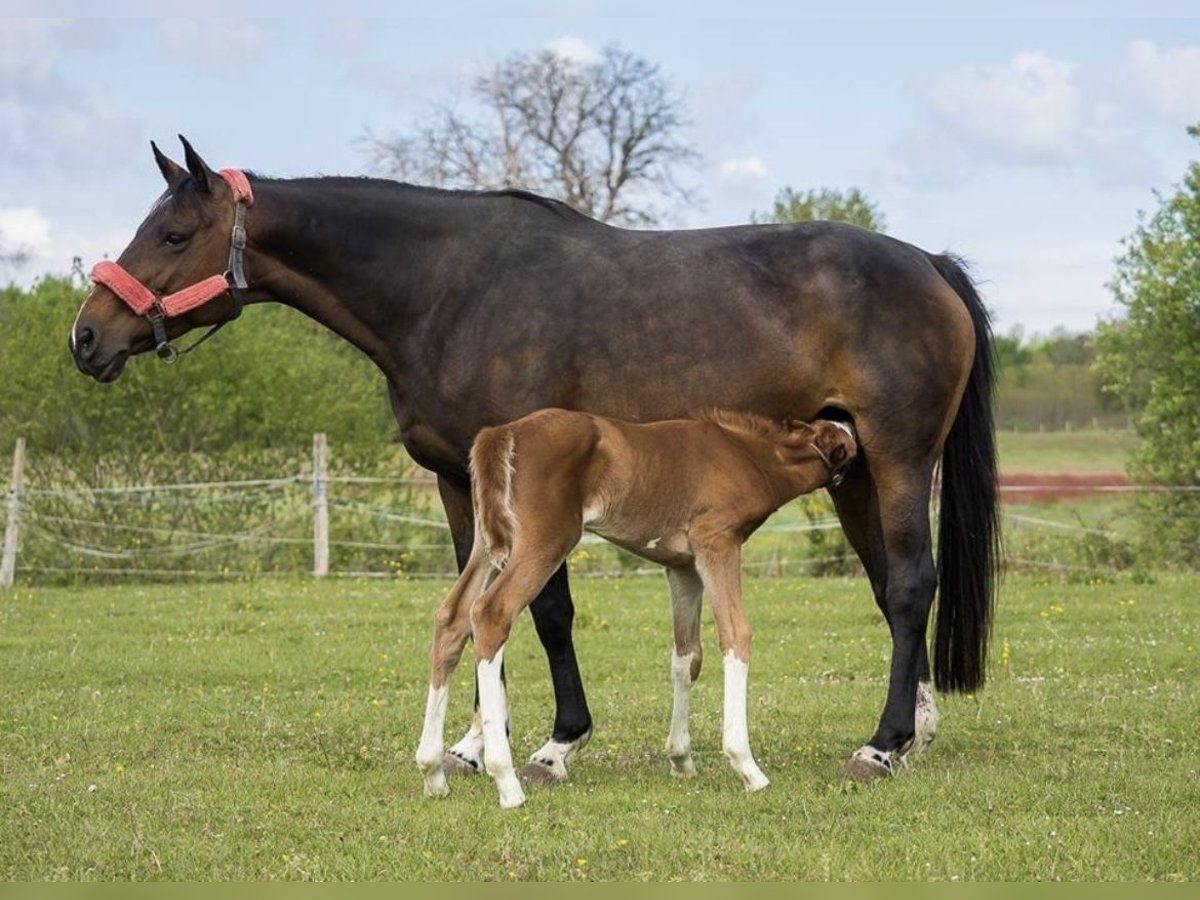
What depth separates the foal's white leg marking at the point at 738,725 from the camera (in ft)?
21.1

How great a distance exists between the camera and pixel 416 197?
7348 millimetres

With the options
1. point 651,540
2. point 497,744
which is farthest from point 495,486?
point 497,744

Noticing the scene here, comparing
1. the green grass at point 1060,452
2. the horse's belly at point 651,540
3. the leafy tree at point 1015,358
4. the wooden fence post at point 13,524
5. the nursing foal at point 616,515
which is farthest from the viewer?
the leafy tree at point 1015,358

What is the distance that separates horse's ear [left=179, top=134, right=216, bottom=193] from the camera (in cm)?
681

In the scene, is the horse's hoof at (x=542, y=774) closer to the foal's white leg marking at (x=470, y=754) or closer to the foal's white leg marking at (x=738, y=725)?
the foal's white leg marking at (x=470, y=754)

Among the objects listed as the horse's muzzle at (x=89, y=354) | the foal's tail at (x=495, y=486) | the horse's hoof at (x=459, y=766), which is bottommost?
the horse's hoof at (x=459, y=766)

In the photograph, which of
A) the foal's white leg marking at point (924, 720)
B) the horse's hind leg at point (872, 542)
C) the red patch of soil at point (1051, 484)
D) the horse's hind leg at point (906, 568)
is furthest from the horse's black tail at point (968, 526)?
the red patch of soil at point (1051, 484)

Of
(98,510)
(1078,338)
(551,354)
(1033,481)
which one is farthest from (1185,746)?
(1078,338)

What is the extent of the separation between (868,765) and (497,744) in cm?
173

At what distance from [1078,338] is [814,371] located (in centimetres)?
6749

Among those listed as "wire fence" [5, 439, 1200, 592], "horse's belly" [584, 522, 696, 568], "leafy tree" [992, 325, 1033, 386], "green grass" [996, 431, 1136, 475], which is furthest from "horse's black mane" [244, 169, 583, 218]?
"leafy tree" [992, 325, 1033, 386]

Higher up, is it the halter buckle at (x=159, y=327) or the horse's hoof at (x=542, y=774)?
the halter buckle at (x=159, y=327)

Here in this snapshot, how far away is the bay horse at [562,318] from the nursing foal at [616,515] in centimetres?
33

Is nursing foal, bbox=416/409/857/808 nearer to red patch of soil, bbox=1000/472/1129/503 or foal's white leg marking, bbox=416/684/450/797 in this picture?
foal's white leg marking, bbox=416/684/450/797
